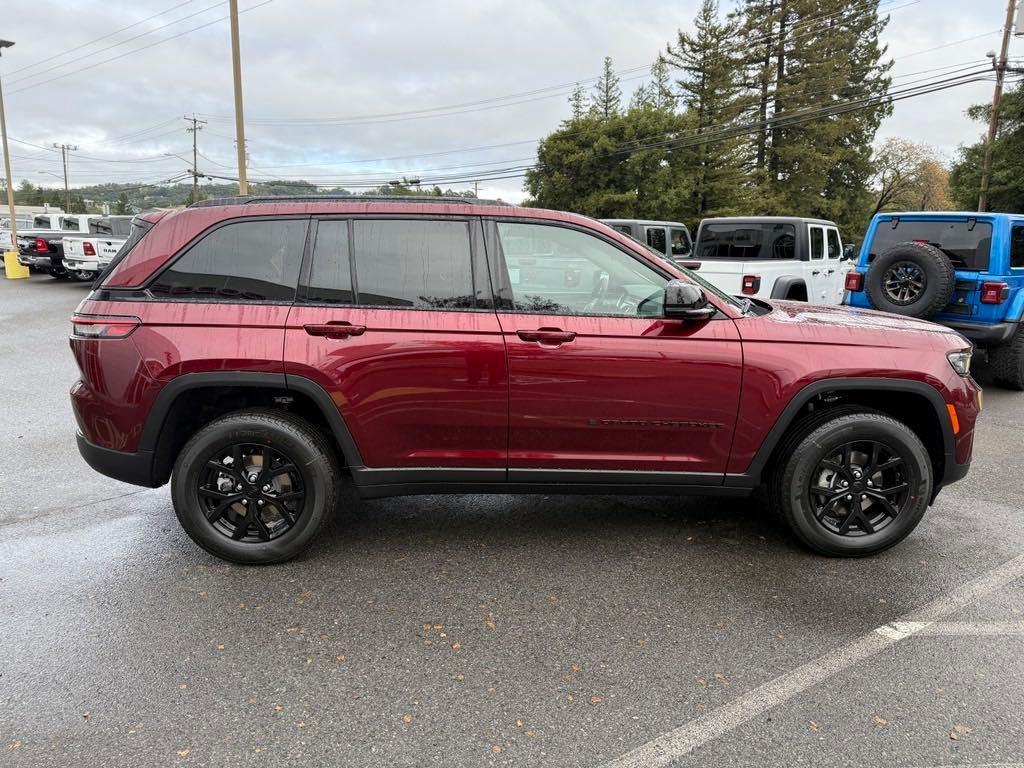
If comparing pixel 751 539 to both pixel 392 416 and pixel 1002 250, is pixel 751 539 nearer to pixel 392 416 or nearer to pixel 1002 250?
pixel 392 416

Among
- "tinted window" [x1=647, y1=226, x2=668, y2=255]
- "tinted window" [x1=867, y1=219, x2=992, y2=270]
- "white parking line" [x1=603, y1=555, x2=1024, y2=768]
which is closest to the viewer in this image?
"white parking line" [x1=603, y1=555, x2=1024, y2=768]

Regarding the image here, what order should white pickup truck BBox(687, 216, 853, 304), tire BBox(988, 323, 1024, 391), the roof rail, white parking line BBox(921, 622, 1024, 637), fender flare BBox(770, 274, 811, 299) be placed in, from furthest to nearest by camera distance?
white pickup truck BBox(687, 216, 853, 304) → fender flare BBox(770, 274, 811, 299) → tire BBox(988, 323, 1024, 391) → the roof rail → white parking line BBox(921, 622, 1024, 637)

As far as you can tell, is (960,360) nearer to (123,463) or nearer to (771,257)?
(123,463)

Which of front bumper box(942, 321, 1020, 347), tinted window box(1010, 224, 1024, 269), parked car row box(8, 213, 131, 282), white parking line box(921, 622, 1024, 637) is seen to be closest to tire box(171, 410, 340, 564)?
white parking line box(921, 622, 1024, 637)

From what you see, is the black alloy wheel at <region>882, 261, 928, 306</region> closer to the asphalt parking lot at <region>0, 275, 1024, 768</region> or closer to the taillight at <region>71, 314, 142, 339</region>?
the asphalt parking lot at <region>0, 275, 1024, 768</region>

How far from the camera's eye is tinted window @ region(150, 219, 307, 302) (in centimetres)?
335

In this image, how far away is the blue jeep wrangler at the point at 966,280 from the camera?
23.1ft

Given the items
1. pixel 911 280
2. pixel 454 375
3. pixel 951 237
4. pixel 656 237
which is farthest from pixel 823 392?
pixel 656 237

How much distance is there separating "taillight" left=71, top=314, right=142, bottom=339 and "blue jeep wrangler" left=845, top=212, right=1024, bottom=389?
7068 mm

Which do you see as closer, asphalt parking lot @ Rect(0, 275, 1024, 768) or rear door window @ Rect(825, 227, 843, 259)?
asphalt parking lot @ Rect(0, 275, 1024, 768)

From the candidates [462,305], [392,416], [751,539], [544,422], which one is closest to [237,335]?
[392,416]

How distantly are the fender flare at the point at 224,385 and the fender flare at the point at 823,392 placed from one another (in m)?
2.05

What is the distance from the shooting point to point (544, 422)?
341 centimetres

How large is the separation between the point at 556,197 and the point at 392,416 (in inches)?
1569
